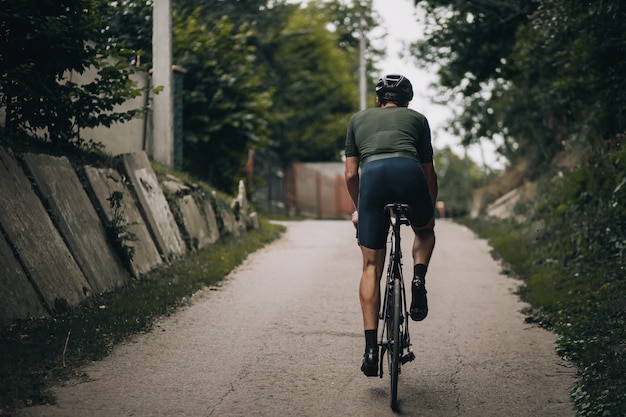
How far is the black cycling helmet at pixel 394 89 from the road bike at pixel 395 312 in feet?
2.62

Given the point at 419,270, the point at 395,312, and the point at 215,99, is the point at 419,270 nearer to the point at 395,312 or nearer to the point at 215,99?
the point at 395,312

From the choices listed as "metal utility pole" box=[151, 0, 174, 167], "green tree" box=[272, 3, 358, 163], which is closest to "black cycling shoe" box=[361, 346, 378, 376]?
"metal utility pole" box=[151, 0, 174, 167]

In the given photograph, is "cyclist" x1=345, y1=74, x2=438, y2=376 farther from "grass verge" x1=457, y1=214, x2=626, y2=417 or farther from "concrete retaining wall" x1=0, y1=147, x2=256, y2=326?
"concrete retaining wall" x1=0, y1=147, x2=256, y2=326

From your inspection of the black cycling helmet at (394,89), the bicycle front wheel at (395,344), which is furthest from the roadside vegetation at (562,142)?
the black cycling helmet at (394,89)

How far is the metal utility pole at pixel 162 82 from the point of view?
1527 cm

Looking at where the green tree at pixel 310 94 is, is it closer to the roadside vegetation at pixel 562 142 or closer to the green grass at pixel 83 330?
the roadside vegetation at pixel 562 142

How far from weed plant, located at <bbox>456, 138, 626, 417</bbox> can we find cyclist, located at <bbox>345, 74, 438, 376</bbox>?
1.37 metres

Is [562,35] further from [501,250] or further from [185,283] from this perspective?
[185,283]

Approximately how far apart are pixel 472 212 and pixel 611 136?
14.8 meters

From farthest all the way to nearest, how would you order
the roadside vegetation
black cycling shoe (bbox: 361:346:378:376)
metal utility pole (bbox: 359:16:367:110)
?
metal utility pole (bbox: 359:16:367:110)
the roadside vegetation
black cycling shoe (bbox: 361:346:378:376)

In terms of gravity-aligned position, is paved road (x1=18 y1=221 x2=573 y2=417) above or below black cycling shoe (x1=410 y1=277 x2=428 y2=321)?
below

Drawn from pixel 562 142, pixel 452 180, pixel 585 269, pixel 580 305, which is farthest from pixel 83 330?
pixel 452 180

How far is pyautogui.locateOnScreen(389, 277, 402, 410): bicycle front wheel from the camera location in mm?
5449

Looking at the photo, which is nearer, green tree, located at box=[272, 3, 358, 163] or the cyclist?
the cyclist
